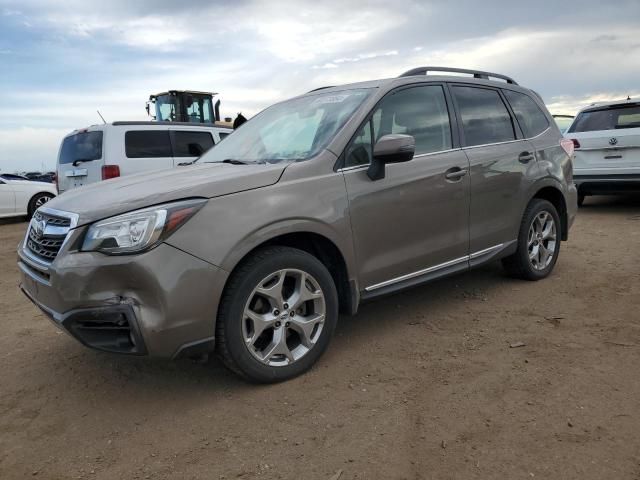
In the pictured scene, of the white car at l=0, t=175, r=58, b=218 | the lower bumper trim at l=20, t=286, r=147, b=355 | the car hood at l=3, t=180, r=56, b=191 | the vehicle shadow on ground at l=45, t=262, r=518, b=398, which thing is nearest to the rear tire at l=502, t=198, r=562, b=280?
the vehicle shadow on ground at l=45, t=262, r=518, b=398

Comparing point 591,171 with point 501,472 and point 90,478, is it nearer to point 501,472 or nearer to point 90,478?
point 501,472

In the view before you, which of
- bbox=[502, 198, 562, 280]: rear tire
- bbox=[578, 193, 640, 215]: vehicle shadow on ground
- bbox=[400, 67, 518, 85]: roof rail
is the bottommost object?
bbox=[578, 193, 640, 215]: vehicle shadow on ground

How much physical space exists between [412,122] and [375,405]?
2.01 meters

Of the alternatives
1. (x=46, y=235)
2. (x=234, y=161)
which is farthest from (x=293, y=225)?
(x=46, y=235)

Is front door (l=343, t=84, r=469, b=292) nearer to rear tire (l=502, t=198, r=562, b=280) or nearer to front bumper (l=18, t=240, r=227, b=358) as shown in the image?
rear tire (l=502, t=198, r=562, b=280)

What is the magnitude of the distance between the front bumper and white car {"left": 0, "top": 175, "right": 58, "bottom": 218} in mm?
11094

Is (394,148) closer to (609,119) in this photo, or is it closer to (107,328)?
(107,328)

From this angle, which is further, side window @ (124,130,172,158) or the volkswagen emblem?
side window @ (124,130,172,158)

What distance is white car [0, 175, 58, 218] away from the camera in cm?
1228

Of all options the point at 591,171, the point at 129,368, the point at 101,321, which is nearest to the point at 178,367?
the point at 129,368

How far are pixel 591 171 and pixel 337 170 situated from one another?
664 cm

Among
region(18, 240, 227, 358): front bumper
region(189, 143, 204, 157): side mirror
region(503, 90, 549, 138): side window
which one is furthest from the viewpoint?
region(189, 143, 204, 157): side mirror

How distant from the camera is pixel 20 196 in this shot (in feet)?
40.9

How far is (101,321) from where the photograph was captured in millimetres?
2619
